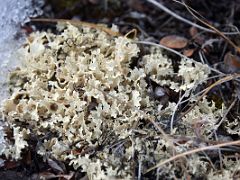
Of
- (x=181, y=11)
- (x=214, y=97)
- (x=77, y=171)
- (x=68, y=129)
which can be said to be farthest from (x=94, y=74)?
(x=181, y=11)

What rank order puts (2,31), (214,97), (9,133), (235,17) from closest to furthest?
(9,133) < (214,97) < (2,31) < (235,17)

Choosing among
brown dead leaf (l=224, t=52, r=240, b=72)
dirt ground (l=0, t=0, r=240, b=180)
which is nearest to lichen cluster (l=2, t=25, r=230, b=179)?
dirt ground (l=0, t=0, r=240, b=180)

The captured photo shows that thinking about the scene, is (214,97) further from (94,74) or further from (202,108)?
(94,74)

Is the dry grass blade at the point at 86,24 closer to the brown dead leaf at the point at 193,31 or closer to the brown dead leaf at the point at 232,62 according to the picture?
the brown dead leaf at the point at 193,31

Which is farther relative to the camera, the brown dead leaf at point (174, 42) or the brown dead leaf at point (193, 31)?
the brown dead leaf at point (193, 31)

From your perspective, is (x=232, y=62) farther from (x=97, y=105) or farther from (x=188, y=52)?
(x=97, y=105)

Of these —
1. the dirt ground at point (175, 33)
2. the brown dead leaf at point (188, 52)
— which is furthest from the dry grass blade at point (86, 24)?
the brown dead leaf at point (188, 52)

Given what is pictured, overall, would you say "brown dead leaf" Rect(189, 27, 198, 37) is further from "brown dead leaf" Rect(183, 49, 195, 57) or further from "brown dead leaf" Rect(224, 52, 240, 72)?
"brown dead leaf" Rect(224, 52, 240, 72)
